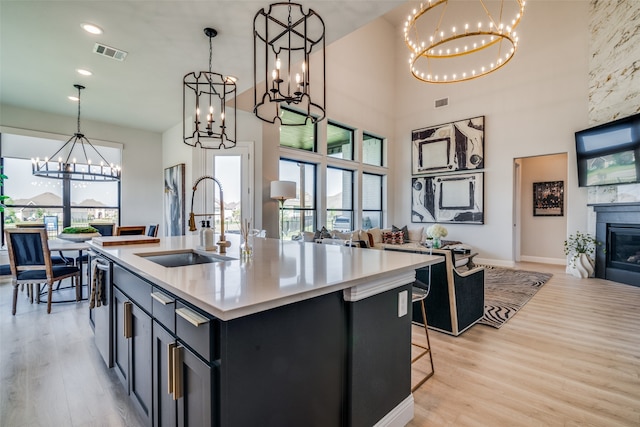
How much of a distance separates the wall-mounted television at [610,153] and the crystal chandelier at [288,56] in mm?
5219

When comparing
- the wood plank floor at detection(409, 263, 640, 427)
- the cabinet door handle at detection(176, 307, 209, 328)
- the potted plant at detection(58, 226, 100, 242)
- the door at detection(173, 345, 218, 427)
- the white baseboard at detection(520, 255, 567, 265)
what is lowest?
the wood plank floor at detection(409, 263, 640, 427)

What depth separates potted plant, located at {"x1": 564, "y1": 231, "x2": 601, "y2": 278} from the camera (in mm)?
5637

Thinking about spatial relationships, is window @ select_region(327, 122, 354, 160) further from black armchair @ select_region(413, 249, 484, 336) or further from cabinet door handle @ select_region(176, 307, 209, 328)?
cabinet door handle @ select_region(176, 307, 209, 328)

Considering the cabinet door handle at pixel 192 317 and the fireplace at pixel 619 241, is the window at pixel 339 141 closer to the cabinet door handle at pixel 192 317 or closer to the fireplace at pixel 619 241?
the fireplace at pixel 619 241

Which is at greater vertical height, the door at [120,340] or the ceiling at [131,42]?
the ceiling at [131,42]

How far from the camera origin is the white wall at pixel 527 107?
6090 millimetres

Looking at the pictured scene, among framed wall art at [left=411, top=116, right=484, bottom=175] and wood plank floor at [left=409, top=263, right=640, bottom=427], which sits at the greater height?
framed wall art at [left=411, top=116, right=484, bottom=175]

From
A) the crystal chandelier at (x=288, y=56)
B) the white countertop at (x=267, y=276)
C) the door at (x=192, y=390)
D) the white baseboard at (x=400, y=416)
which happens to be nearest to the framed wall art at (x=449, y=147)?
the crystal chandelier at (x=288, y=56)

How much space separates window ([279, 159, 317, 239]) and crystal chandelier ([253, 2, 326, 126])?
1.07 m

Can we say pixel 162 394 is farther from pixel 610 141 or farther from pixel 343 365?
pixel 610 141

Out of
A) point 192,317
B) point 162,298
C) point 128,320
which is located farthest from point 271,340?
point 128,320

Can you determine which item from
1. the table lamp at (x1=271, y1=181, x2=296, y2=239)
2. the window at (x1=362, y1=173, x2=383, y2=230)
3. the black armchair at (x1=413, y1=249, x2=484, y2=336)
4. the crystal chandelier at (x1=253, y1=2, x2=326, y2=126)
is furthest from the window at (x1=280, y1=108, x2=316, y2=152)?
the black armchair at (x1=413, y1=249, x2=484, y2=336)

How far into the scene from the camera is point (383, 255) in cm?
202

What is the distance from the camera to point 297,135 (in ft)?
21.7
